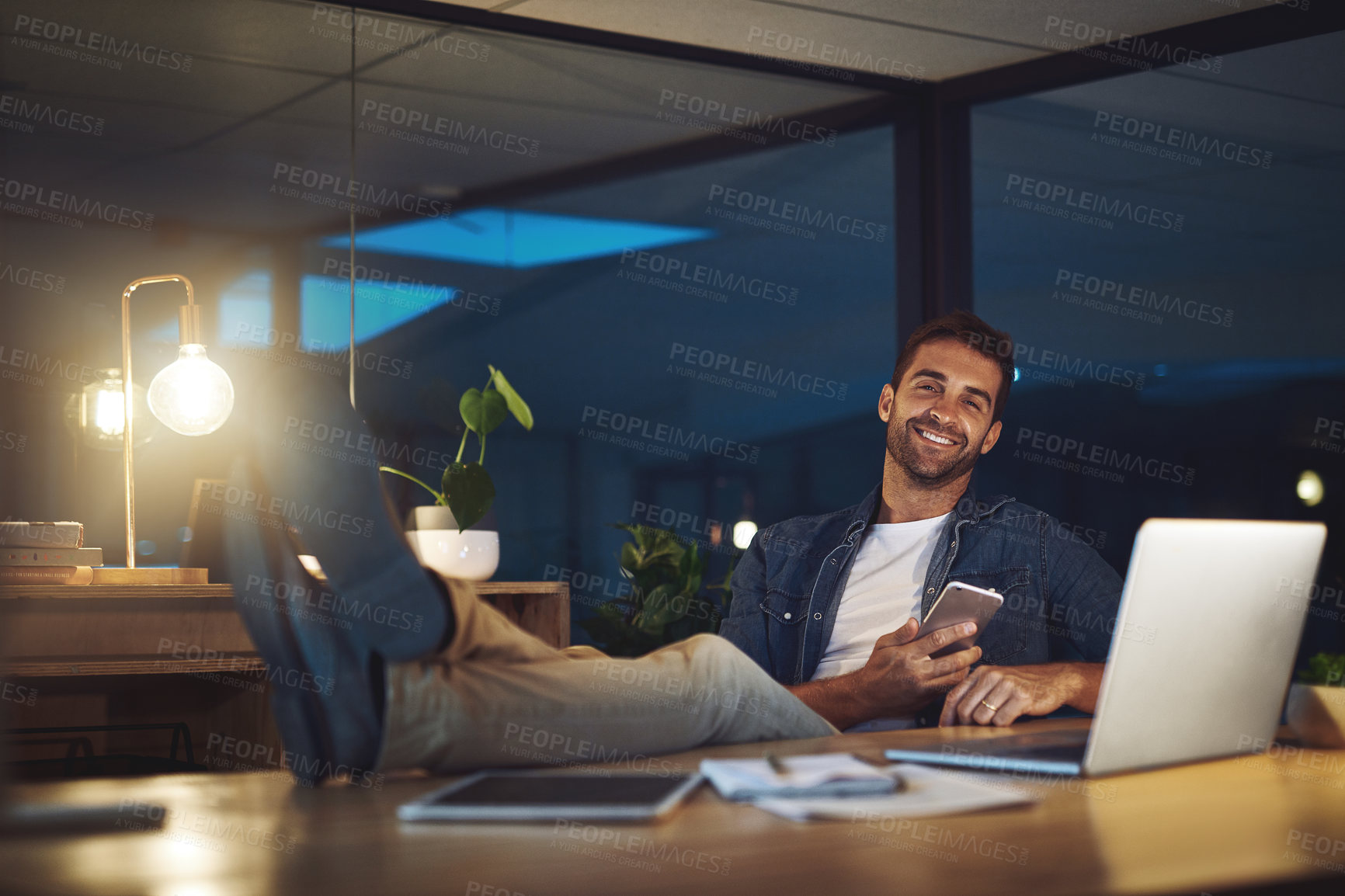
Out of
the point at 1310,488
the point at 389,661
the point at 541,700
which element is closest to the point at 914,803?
A: the point at 541,700

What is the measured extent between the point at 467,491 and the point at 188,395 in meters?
0.68

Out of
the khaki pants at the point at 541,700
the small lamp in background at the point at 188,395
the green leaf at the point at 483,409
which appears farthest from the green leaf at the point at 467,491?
the khaki pants at the point at 541,700

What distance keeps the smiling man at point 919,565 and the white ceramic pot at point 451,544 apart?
0.76m

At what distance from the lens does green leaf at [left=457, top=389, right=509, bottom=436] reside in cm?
306

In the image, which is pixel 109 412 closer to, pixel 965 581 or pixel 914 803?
pixel 965 581

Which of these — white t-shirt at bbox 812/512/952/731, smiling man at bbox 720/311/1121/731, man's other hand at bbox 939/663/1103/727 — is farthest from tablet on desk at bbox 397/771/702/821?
white t-shirt at bbox 812/512/952/731

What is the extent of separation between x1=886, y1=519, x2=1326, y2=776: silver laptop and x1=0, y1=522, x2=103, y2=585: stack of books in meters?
1.96

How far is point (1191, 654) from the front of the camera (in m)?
1.10

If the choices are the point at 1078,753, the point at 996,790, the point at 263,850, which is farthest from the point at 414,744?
the point at 1078,753

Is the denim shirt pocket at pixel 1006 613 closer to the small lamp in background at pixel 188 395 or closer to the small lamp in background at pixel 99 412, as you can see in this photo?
the small lamp in background at pixel 188 395

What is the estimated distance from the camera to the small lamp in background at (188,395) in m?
2.67

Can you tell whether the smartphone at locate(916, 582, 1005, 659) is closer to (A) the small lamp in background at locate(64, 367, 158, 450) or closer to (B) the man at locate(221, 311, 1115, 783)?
(B) the man at locate(221, 311, 1115, 783)

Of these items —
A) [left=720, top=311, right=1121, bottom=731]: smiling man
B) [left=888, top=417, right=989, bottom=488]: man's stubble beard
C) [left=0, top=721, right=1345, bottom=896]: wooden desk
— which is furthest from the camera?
[left=888, top=417, right=989, bottom=488]: man's stubble beard

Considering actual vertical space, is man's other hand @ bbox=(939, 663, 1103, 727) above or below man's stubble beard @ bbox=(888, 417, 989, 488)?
below
